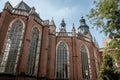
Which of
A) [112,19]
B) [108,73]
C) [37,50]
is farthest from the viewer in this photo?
[37,50]

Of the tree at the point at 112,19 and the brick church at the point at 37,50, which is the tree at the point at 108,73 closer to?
the brick church at the point at 37,50

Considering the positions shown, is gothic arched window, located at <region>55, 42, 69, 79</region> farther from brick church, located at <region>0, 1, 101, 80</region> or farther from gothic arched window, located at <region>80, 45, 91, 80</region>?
gothic arched window, located at <region>80, 45, 91, 80</region>

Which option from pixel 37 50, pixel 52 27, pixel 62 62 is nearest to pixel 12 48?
pixel 37 50

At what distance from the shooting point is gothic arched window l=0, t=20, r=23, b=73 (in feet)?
47.2

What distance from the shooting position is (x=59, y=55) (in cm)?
2003

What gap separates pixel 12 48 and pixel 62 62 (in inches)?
291

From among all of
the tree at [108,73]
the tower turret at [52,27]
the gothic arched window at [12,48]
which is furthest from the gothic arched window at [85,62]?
the gothic arched window at [12,48]

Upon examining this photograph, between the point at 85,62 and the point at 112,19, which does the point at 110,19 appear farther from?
the point at 85,62

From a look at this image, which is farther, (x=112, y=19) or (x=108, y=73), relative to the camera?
(x=108, y=73)

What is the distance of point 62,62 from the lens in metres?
19.6

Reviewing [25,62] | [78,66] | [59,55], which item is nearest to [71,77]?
[78,66]

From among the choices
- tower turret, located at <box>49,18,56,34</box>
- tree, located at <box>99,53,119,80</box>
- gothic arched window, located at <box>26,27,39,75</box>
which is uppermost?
tower turret, located at <box>49,18,56,34</box>

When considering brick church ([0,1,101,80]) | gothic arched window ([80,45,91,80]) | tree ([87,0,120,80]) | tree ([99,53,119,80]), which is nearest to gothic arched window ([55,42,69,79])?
brick church ([0,1,101,80])

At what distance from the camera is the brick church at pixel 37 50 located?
48.3ft
